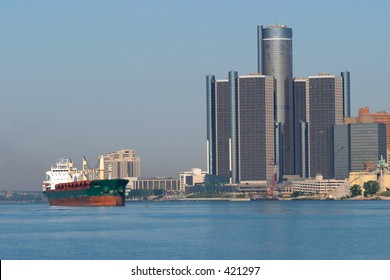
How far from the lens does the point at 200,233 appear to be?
100188 mm

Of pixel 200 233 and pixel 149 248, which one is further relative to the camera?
pixel 200 233

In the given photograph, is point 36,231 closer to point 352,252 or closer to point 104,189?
point 352,252
